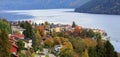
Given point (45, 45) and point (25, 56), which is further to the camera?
point (45, 45)

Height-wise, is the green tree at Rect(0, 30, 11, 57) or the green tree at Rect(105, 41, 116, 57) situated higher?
the green tree at Rect(0, 30, 11, 57)

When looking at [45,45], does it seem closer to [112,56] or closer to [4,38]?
[112,56]

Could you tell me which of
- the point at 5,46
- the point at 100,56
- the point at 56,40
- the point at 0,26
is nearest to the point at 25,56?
the point at 100,56

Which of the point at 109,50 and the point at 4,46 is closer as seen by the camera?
the point at 4,46

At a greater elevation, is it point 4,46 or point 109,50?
point 4,46

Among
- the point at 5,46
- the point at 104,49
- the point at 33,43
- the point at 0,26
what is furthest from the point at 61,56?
the point at 5,46

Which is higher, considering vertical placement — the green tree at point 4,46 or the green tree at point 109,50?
the green tree at point 4,46

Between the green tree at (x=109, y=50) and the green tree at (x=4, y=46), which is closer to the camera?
the green tree at (x=4, y=46)

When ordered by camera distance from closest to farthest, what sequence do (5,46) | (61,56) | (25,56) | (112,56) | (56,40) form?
(5,46) < (112,56) < (25,56) < (61,56) < (56,40)

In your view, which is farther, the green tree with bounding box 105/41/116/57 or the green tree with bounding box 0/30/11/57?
the green tree with bounding box 105/41/116/57

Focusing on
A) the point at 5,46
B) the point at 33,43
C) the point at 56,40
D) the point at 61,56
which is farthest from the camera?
the point at 56,40

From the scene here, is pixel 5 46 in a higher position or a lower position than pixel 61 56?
higher
